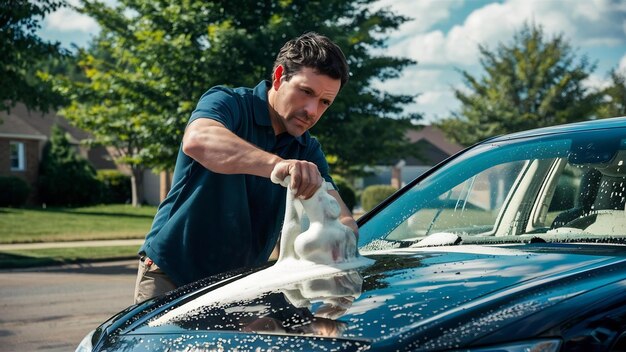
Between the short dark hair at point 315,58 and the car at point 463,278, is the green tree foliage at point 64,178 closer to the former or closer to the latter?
the car at point 463,278

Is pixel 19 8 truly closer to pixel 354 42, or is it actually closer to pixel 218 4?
pixel 218 4

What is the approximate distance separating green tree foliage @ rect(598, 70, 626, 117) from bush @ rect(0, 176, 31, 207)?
22710 mm

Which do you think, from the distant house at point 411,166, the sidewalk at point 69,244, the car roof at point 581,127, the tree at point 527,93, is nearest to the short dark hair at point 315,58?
the car roof at point 581,127

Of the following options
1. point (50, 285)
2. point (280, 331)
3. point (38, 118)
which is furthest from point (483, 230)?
point (38, 118)

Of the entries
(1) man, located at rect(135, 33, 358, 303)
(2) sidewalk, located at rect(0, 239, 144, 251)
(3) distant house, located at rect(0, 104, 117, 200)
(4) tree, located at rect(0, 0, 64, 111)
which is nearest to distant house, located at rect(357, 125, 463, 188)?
(3) distant house, located at rect(0, 104, 117, 200)

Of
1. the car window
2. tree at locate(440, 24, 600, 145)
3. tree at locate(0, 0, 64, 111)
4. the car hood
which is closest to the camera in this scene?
the car hood

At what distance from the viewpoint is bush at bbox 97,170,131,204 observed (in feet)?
129

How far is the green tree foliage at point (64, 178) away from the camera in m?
36.3

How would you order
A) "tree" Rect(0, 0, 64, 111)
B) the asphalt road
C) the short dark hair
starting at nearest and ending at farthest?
the short dark hair → the asphalt road → "tree" Rect(0, 0, 64, 111)

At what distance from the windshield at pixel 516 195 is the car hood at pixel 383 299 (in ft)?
1.77

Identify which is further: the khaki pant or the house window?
the house window

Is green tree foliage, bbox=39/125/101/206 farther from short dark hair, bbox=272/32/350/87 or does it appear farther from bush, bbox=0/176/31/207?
short dark hair, bbox=272/32/350/87

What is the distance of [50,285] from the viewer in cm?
1218

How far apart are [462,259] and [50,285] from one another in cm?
1063
